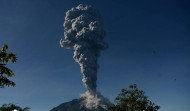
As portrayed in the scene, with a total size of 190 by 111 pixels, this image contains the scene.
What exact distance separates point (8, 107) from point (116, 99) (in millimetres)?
17916

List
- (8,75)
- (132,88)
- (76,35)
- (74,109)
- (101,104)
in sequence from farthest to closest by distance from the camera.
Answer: (74,109) → (101,104) → (76,35) → (132,88) → (8,75)

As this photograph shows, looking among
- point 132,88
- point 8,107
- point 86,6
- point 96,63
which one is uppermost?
point 86,6

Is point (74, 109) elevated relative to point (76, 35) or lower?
lower

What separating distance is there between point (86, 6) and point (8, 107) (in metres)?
139

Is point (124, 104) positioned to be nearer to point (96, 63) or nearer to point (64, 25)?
point (96, 63)

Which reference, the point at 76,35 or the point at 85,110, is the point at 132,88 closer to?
the point at 76,35

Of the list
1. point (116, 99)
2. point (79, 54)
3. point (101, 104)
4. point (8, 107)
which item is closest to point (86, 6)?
point (79, 54)

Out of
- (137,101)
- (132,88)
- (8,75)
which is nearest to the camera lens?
(8,75)

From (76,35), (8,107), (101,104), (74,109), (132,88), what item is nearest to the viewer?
(8,107)

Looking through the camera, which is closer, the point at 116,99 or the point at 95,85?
the point at 116,99

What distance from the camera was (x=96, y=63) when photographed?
134500 mm

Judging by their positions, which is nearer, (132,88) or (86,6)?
(132,88)

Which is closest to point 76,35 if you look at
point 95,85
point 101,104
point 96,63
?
point 96,63

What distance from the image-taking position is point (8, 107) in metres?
12.2
